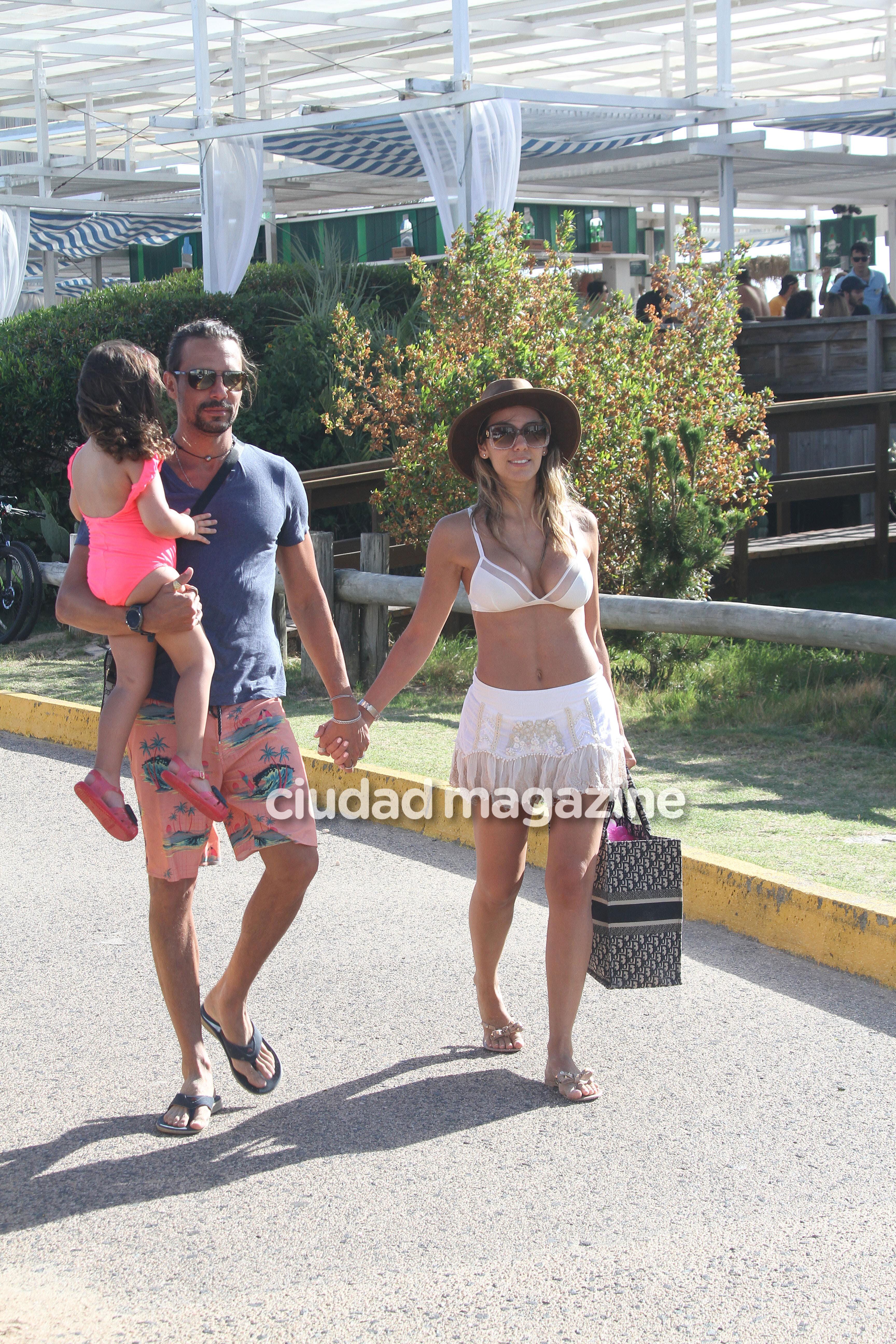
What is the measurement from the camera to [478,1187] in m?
3.47

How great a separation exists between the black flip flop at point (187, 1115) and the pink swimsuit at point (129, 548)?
1.27 m

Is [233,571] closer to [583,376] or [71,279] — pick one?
[583,376]

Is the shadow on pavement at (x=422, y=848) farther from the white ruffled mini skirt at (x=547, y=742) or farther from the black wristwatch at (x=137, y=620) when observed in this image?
the black wristwatch at (x=137, y=620)

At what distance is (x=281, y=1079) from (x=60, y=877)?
2.40 meters

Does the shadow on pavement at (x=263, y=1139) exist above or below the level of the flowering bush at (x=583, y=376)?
below

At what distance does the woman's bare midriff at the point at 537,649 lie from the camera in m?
3.97

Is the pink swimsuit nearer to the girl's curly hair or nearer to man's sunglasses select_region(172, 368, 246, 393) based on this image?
the girl's curly hair

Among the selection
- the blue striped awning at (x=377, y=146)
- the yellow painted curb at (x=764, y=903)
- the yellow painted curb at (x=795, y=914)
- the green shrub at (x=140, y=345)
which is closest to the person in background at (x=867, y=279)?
the blue striped awning at (x=377, y=146)

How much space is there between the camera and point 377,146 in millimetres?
16453

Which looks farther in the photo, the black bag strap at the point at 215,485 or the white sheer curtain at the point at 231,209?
the white sheer curtain at the point at 231,209

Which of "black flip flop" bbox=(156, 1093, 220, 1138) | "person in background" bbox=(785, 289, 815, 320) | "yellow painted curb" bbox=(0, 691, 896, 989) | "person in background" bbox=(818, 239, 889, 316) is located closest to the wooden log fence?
"yellow painted curb" bbox=(0, 691, 896, 989)

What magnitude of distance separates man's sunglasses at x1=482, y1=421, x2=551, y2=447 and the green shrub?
32.7 ft

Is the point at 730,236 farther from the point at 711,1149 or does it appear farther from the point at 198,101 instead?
the point at 711,1149

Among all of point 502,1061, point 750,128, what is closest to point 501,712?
point 502,1061
